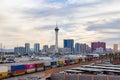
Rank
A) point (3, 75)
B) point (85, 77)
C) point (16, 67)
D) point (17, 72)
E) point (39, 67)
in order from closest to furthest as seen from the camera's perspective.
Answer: point (85, 77), point (3, 75), point (16, 67), point (17, 72), point (39, 67)

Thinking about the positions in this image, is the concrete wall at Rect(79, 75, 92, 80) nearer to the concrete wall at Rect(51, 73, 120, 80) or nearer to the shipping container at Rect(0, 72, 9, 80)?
the concrete wall at Rect(51, 73, 120, 80)

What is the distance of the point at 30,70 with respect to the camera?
82.0 meters

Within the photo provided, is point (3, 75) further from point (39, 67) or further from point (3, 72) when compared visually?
point (39, 67)

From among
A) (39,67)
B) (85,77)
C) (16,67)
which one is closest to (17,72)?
(16,67)

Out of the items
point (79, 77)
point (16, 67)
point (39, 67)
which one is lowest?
point (39, 67)

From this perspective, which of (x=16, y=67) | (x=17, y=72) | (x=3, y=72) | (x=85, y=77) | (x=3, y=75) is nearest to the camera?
(x=85, y=77)

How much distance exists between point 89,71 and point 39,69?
92.9 ft

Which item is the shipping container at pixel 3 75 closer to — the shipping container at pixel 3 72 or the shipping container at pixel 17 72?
the shipping container at pixel 3 72

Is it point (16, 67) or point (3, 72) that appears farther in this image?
point (16, 67)

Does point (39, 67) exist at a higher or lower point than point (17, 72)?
higher

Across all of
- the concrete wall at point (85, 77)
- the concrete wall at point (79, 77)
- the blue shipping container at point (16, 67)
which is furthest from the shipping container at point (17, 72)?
the concrete wall at point (85, 77)

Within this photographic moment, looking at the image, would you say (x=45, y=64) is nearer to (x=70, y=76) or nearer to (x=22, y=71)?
(x=22, y=71)

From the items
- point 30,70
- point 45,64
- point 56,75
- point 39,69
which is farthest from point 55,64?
point 56,75

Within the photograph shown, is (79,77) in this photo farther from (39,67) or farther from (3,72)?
(39,67)
